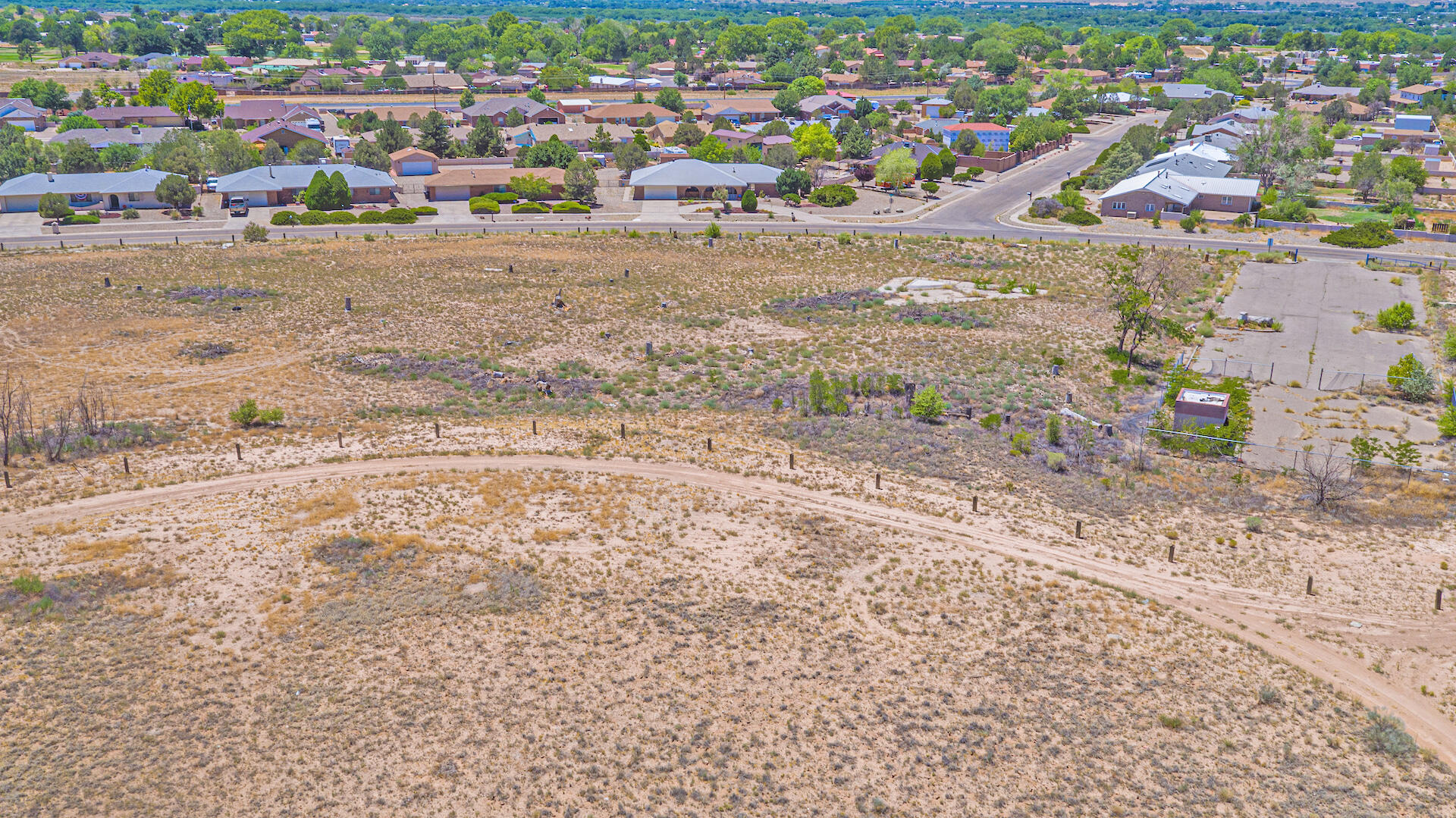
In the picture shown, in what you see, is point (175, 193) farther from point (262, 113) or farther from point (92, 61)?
point (92, 61)

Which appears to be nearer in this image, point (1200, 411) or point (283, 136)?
point (1200, 411)

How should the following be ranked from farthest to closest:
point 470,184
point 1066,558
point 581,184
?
point 470,184 → point 581,184 → point 1066,558

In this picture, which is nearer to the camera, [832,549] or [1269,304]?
[832,549]

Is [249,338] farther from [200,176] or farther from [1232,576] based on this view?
[200,176]

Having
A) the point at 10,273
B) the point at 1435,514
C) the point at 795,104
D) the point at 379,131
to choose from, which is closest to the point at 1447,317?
the point at 1435,514

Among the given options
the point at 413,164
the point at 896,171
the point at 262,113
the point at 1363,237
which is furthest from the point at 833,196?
the point at 262,113

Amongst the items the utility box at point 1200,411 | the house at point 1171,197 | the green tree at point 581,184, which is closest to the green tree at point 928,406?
the utility box at point 1200,411

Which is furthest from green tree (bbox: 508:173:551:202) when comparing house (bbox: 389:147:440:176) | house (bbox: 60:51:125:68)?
house (bbox: 60:51:125:68)
